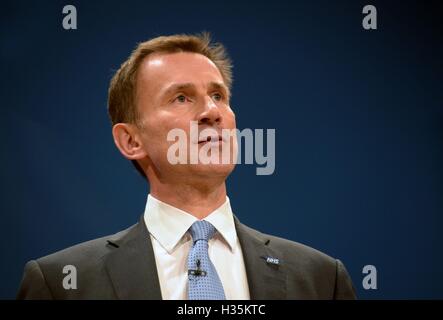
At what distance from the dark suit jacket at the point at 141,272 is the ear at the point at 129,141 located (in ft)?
0.84

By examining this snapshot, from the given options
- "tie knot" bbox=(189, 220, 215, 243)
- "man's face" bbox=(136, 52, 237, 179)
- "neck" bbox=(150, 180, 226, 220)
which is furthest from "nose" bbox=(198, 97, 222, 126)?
"tie knot" bbox=(189, 220, 215, 243)

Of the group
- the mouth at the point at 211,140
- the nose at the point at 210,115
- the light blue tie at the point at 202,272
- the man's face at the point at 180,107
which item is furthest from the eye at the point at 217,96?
the light blue tie at the point at 202,272

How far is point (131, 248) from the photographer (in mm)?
1946

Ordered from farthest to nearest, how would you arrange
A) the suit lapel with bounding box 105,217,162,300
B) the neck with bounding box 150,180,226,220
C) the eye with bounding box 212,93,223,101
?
the eye with bounding box 212,93,223,101 → the neck with bounding box 150,180,226,220 → the suit lapel with bounding box 105,217,162,300

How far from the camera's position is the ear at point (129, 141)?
2.15 m

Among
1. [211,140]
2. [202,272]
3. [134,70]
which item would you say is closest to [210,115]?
[211,140]

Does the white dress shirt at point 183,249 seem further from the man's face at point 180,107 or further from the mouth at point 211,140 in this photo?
the mouth at point 211,140

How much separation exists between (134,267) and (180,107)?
0.58m

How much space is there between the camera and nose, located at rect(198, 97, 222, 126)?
198cm

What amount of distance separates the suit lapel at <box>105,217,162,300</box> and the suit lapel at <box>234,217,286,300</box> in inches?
12.4

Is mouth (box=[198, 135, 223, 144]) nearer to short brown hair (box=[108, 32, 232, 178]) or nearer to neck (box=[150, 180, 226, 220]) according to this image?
neck (box=[150, 180, 226, 220])
